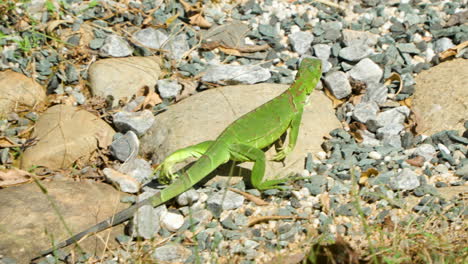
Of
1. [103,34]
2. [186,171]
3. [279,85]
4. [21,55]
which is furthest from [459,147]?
[21,55]

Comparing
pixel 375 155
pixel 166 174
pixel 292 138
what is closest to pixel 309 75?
pixel 292 138

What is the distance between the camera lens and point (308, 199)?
4.25 metres

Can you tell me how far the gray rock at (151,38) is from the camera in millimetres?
5898

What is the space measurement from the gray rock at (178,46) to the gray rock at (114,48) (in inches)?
14.6

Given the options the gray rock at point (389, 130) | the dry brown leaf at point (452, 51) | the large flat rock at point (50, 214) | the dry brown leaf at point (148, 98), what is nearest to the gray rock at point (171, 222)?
the large flat rock at point (50, 214)

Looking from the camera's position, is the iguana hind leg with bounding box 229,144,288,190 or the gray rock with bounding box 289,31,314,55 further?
the gray rock with bounding box 289,31,314,55

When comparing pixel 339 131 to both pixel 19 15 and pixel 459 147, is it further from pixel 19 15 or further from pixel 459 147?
pixel 19 15

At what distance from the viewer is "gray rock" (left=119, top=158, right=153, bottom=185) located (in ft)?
15.3

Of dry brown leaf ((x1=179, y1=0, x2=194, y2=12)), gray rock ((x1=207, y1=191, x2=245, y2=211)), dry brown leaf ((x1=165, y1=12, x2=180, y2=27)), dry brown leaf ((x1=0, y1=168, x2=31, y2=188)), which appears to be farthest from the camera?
dry brown leaf ((x1=179, y1=0, x2=194, y2=12))

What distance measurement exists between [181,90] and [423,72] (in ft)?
7.11

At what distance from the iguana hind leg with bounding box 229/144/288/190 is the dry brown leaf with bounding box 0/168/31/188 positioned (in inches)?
59.5

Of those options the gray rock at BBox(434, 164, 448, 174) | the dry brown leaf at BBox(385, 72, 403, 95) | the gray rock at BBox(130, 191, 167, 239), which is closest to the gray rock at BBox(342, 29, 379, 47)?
the dry brown leaf at BBox(385, 72, 403, 95)

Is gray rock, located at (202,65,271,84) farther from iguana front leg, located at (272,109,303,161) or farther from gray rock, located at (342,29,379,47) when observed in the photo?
gray rock, located at (342,29,379,47)

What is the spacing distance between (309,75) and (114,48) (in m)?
1.83
